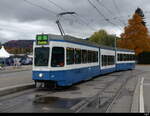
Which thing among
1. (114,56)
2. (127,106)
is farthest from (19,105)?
(114,56)

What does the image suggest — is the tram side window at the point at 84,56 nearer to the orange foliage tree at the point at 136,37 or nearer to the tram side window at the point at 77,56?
the tram side window at the point at 77,56

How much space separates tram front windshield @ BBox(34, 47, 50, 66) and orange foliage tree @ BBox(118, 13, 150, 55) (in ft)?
154

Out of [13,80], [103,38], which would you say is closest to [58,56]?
[13,80]

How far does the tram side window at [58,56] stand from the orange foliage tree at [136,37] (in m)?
46.8

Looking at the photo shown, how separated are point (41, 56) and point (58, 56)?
988mm

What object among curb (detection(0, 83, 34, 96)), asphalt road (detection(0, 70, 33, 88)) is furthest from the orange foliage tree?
curb (detection(0, 83, 34, 96))

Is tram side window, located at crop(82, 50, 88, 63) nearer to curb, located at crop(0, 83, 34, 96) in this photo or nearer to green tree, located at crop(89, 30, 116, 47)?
curb, located at crop(0, 83, 34, 96)

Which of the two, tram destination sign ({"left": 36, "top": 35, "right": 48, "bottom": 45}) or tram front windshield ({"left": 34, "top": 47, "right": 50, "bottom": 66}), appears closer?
tram front windshield ({"left": 34, "top": 47, "right": 50, "bottom": 66})

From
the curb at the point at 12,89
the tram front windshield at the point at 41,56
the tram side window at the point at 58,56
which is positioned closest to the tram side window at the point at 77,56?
the tram side window at the point at 58,56

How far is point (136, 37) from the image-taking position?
60094 millimetres

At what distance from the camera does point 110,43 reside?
9769 cm

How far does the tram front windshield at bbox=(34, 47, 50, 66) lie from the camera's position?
14977 mm

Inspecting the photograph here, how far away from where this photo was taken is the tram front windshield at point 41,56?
49.1ft

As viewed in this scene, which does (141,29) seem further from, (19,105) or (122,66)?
(19,105)
